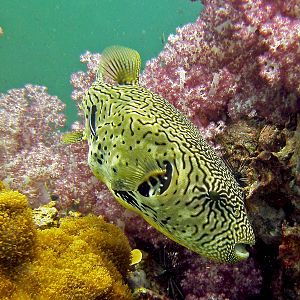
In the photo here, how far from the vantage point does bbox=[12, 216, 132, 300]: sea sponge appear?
2.74m

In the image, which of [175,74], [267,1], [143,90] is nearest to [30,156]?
[175,74]

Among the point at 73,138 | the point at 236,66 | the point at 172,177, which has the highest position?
the point at 236,66

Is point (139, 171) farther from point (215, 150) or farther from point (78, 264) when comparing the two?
point (215, 150)

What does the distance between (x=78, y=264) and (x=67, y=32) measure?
4203 inches

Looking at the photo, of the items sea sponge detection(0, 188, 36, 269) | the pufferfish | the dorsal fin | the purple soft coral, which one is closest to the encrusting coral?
sea sponge detection(0, 188, 36, 269)

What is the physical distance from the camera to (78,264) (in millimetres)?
2879

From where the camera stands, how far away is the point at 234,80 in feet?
15.4

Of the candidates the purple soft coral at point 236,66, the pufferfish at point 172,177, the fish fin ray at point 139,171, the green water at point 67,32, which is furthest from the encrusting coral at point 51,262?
the green water at point 67,32

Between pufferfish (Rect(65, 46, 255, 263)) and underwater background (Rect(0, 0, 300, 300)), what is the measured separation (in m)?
0.74

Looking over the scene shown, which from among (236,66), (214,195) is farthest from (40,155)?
(214,195)

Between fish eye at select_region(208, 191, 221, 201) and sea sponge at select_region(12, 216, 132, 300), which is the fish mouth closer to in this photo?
fish eye at select_region(208, 191, 221, 201)

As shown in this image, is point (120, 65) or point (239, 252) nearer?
point (239, 252)

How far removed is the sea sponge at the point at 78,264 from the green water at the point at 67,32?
49.4m

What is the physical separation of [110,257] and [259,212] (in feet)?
5.02
